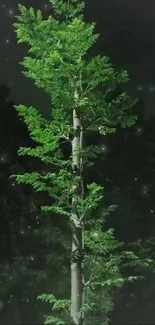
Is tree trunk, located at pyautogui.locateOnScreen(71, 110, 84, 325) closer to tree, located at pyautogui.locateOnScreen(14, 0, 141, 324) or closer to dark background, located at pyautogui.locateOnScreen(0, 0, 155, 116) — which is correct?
tree, located at pyautogui.locateOnScreen(14, 0, 141, 324)

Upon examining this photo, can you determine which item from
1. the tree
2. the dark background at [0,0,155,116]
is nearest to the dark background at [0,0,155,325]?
the dark background at [0,0,155,116]

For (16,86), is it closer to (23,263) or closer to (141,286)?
(23,263)

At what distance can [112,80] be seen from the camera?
154 cm

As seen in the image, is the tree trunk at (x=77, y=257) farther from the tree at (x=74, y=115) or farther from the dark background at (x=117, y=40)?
the dark background at (x=117, y=40)

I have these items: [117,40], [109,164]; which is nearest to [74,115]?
[109,164]

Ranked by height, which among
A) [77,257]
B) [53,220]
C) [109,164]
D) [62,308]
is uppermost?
[109,164]

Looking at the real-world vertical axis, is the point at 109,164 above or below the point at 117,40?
below

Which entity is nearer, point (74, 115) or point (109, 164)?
point (74, 115)

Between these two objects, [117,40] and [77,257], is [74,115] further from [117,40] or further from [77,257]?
[117,40]

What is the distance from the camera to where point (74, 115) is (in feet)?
5.00

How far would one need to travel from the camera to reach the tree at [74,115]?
140 cm

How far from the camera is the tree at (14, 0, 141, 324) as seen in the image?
4.61 feet

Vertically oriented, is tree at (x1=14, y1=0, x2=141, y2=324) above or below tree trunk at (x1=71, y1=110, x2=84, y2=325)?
above

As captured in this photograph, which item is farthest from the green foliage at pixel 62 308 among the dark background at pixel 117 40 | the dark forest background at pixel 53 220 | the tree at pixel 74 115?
the dark background at pixel 117 40
